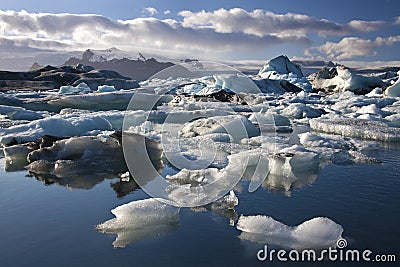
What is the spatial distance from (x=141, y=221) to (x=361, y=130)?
692 centimetres

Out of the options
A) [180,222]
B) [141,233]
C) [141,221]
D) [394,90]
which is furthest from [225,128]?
[394,90]

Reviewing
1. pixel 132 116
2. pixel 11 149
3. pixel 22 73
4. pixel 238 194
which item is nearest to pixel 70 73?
pixel 22 73

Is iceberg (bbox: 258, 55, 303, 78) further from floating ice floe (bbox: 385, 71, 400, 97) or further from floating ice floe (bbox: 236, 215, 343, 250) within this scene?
floating ice floe (bbox: 236, 215, 343, 250)

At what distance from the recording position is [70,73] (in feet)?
133

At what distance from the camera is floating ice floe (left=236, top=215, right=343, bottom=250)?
2666 millimetres

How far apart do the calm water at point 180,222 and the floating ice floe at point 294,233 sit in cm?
12

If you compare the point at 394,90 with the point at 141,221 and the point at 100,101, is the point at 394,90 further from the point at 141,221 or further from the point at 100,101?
the point at 141,221

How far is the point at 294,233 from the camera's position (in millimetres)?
2771

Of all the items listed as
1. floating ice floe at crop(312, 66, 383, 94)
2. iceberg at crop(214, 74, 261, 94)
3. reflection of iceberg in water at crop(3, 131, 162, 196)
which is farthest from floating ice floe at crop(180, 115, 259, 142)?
floating ice floe at crop(312, 66, 383, 94)

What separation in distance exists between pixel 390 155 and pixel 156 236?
16.2ft

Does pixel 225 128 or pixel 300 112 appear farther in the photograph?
pixel 300 112

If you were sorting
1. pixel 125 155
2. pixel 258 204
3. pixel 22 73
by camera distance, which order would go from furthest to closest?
pixel 22 73 → pixel 125 155 → pixel 258 204

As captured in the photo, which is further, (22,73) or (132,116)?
(22,73)

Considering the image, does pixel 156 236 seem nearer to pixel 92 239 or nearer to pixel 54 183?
pixel 92 239
